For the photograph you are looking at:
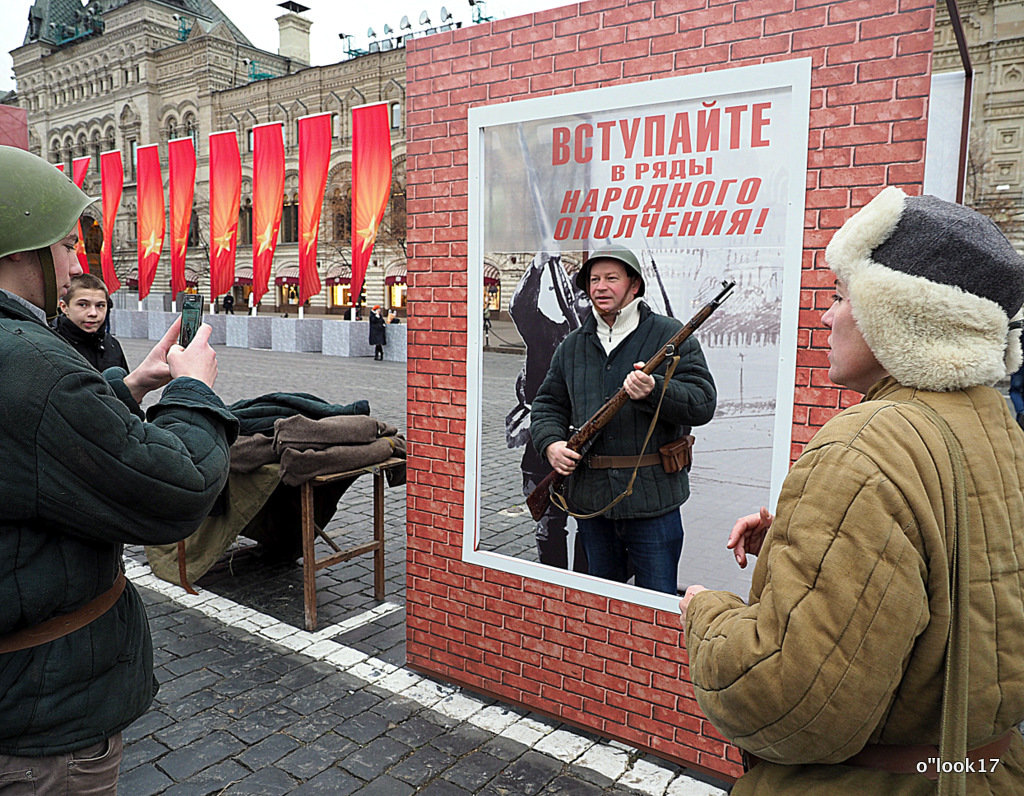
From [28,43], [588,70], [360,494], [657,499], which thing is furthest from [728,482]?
[28,43]

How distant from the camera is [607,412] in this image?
10.9 ft

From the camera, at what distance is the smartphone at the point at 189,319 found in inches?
80.7

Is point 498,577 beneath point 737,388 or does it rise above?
beneath

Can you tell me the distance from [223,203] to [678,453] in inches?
659

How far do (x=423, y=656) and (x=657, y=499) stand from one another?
174 centimetres

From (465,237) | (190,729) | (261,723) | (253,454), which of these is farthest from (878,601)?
(253,454)

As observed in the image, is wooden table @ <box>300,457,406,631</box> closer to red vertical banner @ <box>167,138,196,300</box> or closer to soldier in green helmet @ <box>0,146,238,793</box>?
soldier in green helmet @ <box>0,146,238,793</box>

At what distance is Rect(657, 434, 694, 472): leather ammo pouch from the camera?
10.6ft

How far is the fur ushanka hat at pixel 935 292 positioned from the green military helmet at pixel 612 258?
1.86 metres

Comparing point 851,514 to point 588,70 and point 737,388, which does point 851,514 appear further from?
point 588,70

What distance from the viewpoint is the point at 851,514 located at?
1.26 meters

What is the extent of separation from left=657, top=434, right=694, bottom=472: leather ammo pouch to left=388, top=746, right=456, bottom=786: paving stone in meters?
1.65

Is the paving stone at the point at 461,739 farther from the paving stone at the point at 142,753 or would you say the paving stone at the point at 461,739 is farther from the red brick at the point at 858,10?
the red brick at the point at 858,10

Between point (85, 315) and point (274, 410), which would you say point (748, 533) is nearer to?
A: point (274, 410)
